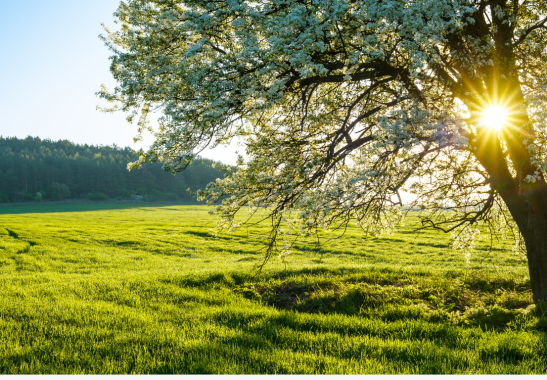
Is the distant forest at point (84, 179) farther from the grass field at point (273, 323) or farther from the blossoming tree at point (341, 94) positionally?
the blossoming tree at point (341, 94)

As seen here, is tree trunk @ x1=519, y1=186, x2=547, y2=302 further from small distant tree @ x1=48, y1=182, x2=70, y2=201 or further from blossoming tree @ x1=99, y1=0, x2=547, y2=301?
small distant tree @ x1=48, y1=182, x2=70, y2=201

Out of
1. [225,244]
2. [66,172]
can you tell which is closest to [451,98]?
[225,244]

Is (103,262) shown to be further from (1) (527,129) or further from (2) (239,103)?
(1) (527,129)

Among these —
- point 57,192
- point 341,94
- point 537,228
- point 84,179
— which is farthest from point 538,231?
point 84,179

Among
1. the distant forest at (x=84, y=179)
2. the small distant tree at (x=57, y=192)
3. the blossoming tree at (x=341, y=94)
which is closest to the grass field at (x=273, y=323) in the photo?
the blossoming tree at (x=341, y=94)

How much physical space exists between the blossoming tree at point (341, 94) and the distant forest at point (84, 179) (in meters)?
111

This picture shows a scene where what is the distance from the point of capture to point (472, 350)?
5523 mm

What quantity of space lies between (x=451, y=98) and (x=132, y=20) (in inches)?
344

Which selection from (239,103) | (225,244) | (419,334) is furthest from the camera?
(225,244)

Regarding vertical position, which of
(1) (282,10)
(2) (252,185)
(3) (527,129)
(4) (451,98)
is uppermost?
(1) (282,10)

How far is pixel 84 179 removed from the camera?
135 meters

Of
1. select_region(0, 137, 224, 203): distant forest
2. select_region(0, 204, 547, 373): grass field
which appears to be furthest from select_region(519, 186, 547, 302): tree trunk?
select_region(0, 137, 224, 203): distant forest

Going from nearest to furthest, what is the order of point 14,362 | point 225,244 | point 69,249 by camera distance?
point 14,362
point 69,249
point 225,244

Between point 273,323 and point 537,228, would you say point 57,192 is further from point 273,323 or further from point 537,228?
point 537,228
